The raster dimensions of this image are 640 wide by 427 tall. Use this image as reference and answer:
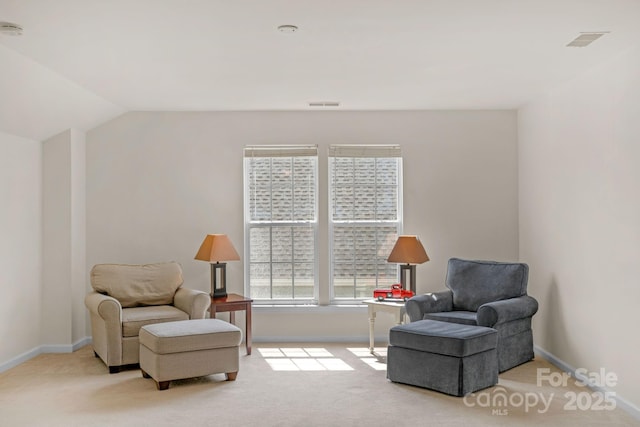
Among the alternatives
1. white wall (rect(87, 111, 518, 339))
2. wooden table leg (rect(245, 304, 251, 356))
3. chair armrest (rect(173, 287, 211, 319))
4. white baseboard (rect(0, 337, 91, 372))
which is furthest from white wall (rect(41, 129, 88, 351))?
wooden table leg (rect(245, 304, 251, 356))

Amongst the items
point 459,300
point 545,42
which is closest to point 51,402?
point 459,300

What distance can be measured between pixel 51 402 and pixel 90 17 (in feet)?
9.22

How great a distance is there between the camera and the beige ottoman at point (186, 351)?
4965 millimetres

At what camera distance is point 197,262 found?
6.83 m

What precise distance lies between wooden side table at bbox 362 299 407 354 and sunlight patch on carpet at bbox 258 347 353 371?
0.46 meters

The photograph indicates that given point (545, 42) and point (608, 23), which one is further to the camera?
point (545, 42)

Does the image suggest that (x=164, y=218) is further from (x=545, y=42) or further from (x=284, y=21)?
(x=545, y=42)

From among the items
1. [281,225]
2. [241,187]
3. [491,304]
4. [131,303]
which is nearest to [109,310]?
[131,303]

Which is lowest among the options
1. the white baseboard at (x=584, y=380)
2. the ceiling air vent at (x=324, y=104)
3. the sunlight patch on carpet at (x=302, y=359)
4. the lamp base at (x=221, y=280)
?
the sunlight patch on carpet at (x=302, y=359)

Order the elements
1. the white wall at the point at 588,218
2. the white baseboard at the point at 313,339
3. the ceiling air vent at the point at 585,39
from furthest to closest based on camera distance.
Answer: the white baseboard at the point at 313,339, the white wall at the point at 588,218, the ceiling air vent at the point at 585,39

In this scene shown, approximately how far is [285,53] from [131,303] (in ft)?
9.94

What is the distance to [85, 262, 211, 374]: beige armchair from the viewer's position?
553 centimetres

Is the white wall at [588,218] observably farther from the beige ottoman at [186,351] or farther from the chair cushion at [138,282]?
the chair cushion at [138,282]

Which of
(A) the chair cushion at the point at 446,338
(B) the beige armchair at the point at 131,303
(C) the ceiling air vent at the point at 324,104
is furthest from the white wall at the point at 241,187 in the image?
(A) the chair cushion at the point at 446,338
